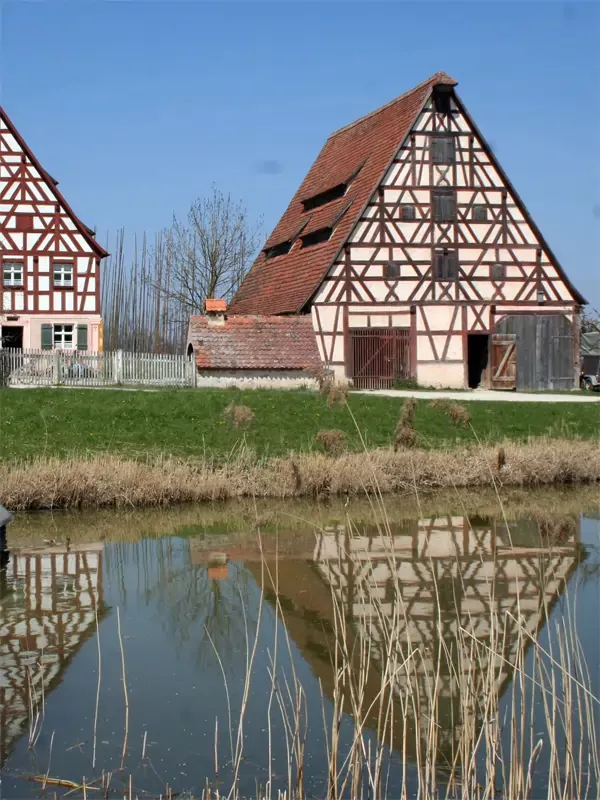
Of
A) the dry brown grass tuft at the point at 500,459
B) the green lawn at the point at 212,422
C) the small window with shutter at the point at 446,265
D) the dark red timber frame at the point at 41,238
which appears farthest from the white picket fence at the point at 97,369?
the dry brown grass tuft at the point at 500,459

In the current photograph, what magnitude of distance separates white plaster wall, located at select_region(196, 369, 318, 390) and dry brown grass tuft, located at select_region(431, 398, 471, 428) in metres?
7.75

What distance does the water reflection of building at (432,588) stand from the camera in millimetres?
8961

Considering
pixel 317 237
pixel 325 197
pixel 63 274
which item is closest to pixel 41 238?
pixel 63 274

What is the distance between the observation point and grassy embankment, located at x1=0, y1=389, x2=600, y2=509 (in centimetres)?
1862

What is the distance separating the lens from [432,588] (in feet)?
41.8

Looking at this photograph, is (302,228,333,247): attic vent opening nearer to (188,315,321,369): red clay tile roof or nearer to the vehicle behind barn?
(188,315,321,369): red clay tile roof

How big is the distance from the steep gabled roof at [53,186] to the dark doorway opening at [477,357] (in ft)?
49.5

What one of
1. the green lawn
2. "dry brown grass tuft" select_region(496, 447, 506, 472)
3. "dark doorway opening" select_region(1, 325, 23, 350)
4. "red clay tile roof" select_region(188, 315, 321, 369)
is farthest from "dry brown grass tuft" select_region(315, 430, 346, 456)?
"dark doorway opening" select_region(1, 325, 23, 350)

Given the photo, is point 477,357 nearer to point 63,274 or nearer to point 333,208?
point 333,208

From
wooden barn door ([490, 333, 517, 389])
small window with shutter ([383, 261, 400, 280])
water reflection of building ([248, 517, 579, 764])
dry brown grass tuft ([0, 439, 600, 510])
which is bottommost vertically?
water reflection of building ([248, 517, 579, 764])

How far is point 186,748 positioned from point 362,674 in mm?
2024

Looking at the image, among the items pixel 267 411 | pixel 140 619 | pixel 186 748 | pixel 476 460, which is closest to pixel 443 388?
pixel 267 411

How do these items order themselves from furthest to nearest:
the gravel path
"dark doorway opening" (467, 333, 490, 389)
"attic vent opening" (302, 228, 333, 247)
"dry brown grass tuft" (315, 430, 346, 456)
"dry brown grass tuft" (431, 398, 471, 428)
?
"attic vent opening" (302, 228, 333, 247) → "dark doorway opening" (467, 333, 490, 389) → the gravel path → "dry brown grass tuft" (431, 398, 471, 428) → "dry brown grass tuft" (315, 430, 346, 456)

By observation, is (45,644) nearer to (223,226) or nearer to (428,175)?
(428,175)
